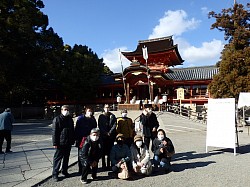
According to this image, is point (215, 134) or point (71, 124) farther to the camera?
point (215, 134)

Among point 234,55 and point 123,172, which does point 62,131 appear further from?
point 234,55

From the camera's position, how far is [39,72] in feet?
81.0

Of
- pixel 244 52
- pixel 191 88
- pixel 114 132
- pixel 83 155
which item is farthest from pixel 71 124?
pixel 191 88

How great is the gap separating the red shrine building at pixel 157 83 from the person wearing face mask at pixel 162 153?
14.2 metres

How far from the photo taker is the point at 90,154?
16.6 ft

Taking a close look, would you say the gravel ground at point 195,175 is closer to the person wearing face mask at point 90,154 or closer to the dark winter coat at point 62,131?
the person wearing face mask at point 90,154

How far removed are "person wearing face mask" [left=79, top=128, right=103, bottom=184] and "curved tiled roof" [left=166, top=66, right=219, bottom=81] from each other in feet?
72.9

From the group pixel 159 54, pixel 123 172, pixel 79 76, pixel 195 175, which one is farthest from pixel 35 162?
pixel 159 54

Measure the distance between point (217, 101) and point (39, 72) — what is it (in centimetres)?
2078

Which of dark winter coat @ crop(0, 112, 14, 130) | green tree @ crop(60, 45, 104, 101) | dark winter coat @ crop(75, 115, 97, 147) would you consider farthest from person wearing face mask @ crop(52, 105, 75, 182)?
green tree @ crop(60, 45, 104, 101)

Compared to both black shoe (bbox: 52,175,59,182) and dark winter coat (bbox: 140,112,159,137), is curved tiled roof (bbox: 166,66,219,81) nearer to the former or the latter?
dark winter coat (bbox: 140,112,159,137)

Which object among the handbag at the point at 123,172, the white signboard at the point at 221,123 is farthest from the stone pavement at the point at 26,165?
the white signboard at the point at 221,123

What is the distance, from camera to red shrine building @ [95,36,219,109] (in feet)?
75.3

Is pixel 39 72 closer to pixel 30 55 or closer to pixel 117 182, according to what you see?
pixel 30 55
